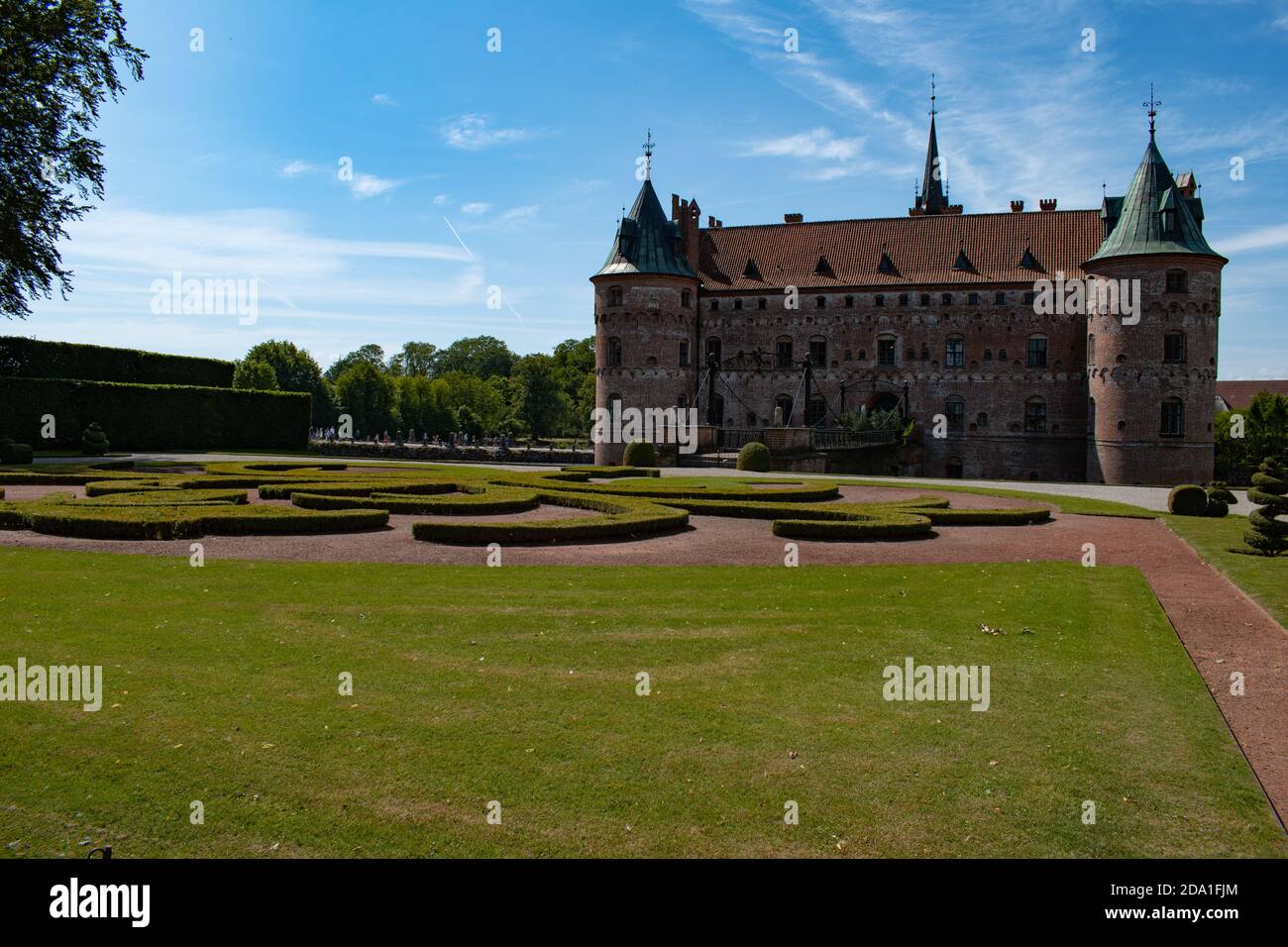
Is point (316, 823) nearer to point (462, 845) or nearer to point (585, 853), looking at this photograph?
point (462, 845)

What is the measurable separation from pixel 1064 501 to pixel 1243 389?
82.9 meters

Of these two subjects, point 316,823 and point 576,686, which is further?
point 576,686

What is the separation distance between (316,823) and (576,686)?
9.25ft

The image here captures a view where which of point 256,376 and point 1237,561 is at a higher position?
point 256,376

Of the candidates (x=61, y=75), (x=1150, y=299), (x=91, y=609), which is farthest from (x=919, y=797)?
(x=1150, y=299)

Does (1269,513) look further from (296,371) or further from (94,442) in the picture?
(296,371)

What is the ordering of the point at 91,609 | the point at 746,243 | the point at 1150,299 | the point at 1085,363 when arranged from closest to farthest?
the point at 91,609, the point at 1150,299, the point at 1085,363, the point at 746,243

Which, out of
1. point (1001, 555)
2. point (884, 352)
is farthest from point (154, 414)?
point (1001, 555)

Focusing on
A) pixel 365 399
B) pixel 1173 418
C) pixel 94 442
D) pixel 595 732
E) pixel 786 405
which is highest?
pixel 365 399

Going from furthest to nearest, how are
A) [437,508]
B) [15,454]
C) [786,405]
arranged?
[786,405] < [15,454] < [437,508]

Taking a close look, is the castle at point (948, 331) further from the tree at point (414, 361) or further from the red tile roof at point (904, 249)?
the tree at point (414, 361)

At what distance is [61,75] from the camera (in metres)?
36.8

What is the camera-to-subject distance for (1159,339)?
1805 inches

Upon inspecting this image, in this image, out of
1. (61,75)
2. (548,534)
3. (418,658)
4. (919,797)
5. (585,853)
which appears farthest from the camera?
(61,75)
